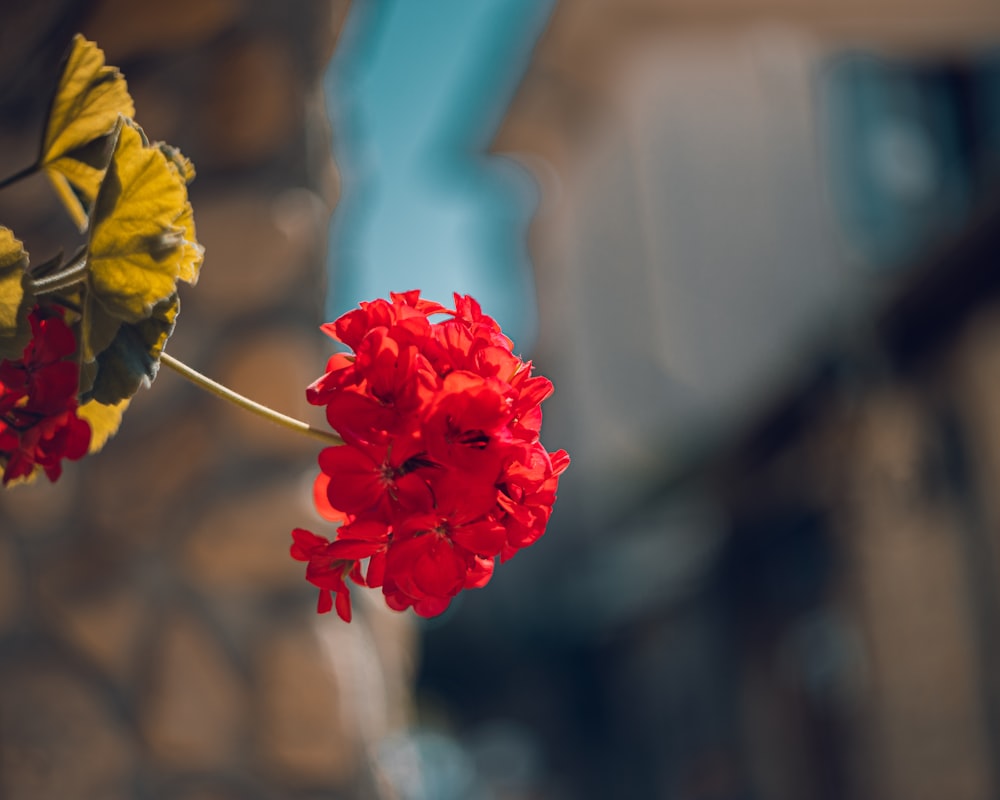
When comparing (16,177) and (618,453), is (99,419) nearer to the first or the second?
(16,177)

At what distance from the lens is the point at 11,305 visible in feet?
2.52

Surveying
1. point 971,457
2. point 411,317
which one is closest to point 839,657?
point 971,457

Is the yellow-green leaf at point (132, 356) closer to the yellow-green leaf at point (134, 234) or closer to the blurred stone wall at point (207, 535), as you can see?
the yellow-green leaf at point (134, 234)

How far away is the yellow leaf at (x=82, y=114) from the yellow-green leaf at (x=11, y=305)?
0.43 feet

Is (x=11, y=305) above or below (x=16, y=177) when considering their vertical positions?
below

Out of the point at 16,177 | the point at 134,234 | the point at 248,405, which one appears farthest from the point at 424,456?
the point at 16,177

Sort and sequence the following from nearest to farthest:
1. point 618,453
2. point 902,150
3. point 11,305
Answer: point 11,305, point 902,150, point 618,453

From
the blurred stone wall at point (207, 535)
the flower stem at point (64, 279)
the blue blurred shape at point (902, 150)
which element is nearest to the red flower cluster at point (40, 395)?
the flower stem at point (64, 279)

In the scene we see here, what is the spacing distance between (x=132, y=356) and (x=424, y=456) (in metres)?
0.21

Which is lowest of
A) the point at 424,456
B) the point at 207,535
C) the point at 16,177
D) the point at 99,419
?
the point at 424,456

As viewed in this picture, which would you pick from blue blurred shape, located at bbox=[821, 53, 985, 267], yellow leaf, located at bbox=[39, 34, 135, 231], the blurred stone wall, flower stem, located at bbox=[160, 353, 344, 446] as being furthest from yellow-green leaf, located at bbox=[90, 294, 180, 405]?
blue blurred shape, located at bbox=[821, 53, 985, 267]

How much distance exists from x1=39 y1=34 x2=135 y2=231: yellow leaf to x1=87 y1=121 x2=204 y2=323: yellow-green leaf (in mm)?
129

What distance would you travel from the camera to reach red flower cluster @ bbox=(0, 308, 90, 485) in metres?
0.85

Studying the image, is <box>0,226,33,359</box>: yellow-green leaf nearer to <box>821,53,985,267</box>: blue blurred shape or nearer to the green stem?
the green stem
